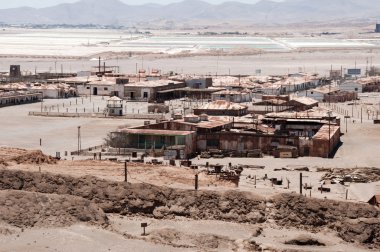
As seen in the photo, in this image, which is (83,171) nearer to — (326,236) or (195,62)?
(326,236)

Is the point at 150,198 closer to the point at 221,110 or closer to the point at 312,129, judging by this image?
the point at 312,129

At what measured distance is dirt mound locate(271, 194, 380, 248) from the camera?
2422 centimetres

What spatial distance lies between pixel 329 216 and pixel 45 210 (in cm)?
842

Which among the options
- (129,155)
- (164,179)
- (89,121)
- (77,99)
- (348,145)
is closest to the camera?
(164,179)

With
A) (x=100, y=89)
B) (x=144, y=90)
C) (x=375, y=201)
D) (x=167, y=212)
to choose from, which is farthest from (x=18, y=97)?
(x=375, y=201)

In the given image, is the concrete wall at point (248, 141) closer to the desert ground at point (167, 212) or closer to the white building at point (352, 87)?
the desert ground at point (167, 212)

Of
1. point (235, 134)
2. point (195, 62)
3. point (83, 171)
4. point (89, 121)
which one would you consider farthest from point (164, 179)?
point (195, 62)

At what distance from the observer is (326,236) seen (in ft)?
80.1

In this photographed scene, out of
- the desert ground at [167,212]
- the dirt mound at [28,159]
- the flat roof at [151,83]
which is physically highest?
the flat roof at [151,83]

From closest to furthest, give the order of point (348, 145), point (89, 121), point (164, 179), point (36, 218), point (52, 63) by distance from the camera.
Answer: point (36, 218)
point (164, 179)
point (348, 145)
point (89, 121)
point (52, 63)

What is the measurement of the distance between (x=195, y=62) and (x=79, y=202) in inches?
3532

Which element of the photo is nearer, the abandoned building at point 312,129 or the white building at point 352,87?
the abandoned building at point 312,129

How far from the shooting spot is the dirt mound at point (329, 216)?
2422cm

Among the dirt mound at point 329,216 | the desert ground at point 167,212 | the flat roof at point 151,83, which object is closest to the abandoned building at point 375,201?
the desert ground at point 167,212
